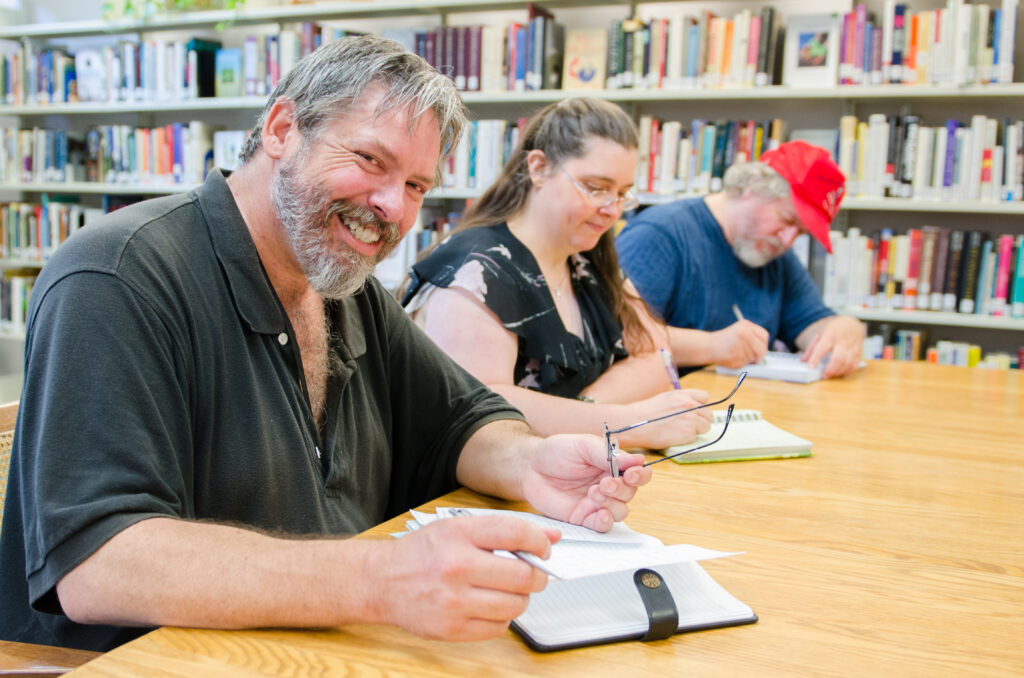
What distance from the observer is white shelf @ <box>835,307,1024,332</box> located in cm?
320

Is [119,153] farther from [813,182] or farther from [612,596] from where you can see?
[612,596]

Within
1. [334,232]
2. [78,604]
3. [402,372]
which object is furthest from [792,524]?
[78,604]

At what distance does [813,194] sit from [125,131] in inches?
141

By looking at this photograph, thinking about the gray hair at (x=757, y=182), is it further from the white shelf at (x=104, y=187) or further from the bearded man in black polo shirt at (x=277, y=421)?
the white shelf at (x=104, y=187)

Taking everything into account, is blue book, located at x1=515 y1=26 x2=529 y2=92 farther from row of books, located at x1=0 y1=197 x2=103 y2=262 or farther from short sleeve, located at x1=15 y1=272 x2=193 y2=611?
short sleeve, located at x1=15 y1=272 x2=193 y2=611

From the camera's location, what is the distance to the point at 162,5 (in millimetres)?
4305

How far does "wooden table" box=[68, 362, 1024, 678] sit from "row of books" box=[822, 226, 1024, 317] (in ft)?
5.35

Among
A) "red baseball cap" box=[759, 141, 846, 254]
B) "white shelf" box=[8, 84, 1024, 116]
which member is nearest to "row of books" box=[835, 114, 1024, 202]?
"white shelf" box=[8, 84, 1024, 116]

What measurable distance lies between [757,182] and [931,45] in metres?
1.08

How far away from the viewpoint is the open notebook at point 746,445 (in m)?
1.44

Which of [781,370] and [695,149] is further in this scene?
[695,149]

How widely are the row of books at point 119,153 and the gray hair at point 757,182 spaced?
8.60 ft

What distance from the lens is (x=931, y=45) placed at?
316 centimetres

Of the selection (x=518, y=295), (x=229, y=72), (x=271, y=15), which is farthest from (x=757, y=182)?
(x=229, y=72)
